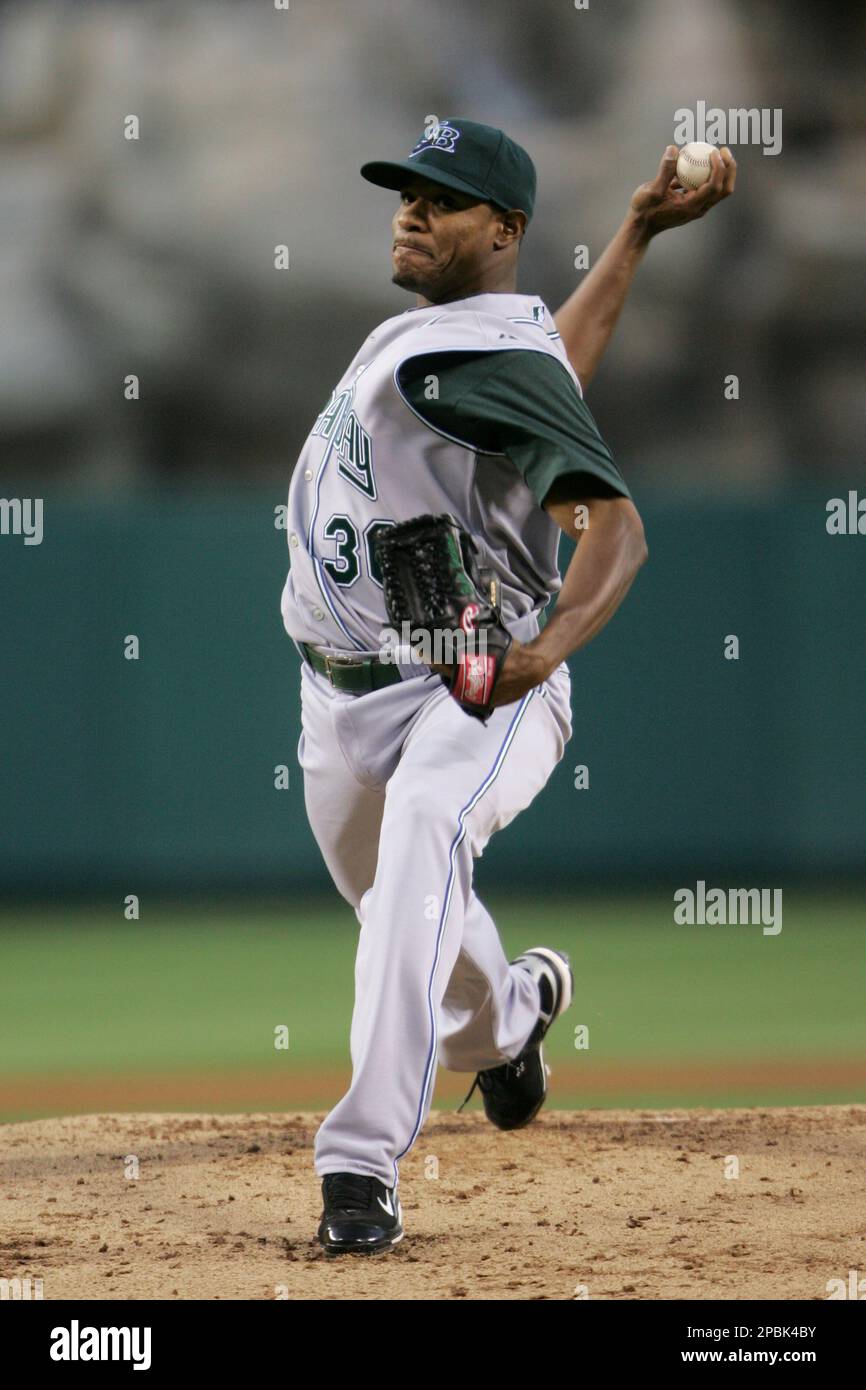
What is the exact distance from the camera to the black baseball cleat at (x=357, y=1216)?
299 centimetres

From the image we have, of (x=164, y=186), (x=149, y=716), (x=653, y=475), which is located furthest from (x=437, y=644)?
(x=164, y=186)

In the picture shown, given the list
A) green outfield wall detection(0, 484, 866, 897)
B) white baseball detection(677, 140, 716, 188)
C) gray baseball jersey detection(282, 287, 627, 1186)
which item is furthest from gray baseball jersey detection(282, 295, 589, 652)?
green outfield wall detection(0, 484, 866, 897)

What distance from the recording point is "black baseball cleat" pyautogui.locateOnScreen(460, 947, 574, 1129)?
4.02 metres

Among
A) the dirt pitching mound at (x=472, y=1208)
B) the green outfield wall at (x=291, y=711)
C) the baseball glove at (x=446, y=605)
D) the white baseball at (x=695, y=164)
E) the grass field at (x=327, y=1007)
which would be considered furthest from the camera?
the green outfield wall at (x=291, y=711)

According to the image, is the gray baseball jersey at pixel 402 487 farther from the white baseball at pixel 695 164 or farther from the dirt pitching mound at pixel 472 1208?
the dirt pitching mound at pixel 472 1208

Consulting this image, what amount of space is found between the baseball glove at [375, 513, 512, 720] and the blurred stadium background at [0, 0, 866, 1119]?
2.03 m

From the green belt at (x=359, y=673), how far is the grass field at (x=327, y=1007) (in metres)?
1.57

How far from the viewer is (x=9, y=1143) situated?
4.11 meters

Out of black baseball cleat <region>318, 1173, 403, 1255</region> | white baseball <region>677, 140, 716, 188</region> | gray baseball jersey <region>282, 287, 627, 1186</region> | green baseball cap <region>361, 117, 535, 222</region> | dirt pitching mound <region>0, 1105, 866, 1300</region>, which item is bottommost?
dirt pitching mound <region>0, 1105, 866, 1300</region>

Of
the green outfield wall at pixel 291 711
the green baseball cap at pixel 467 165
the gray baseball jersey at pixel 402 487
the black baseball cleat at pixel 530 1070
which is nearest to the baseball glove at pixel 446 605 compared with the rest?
the gray baseball jersey at pixel 402 487

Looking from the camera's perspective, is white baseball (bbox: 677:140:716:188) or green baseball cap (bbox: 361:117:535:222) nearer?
green baseball cap (bbox: 361:117:535:222)

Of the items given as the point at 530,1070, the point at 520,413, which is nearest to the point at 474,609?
the point at 520,413

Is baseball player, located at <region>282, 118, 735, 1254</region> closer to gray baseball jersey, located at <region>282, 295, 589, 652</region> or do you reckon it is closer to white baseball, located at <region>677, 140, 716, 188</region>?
gray baseball jersey, located at <region>282, 295, 589, 652</region>

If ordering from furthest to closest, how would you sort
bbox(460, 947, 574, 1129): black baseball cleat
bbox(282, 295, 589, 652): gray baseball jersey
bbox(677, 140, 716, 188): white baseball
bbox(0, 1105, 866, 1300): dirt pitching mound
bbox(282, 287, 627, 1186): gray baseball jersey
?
bbox(677, 140, 716, 188): white baseball
bbox(460, 947, 574, 1129): black baseball cleat
bbox(282, 295, 589, 652): gray baseball jersey
bbox(282, 287, 627, 1186): gray baseball jersey
bbox(0, 1105, 866, 1300): dirt pitching mound
